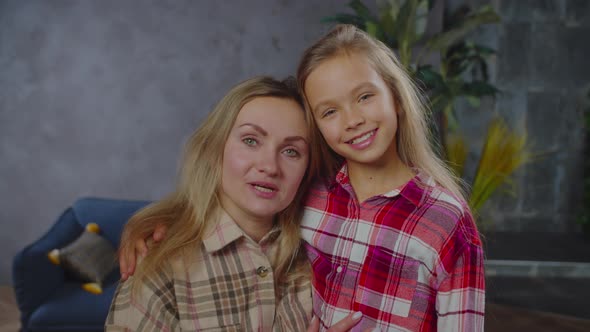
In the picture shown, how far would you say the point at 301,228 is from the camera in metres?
1.50

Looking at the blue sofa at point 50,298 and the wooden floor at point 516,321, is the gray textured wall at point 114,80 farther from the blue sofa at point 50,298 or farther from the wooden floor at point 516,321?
the blue sofa at point 50,298

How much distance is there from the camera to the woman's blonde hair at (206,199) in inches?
54.3

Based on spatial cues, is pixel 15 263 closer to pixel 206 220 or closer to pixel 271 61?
pixel 206 220

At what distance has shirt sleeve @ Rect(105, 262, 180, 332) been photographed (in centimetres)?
124

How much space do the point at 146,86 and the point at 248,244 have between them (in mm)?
2918

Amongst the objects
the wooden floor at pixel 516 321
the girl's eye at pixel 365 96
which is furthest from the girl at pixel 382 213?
the wooden floor at pixel 516 321

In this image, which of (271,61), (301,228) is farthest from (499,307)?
(301,228)

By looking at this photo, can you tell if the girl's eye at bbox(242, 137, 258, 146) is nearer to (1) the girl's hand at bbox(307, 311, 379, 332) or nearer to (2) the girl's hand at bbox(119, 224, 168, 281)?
(2) the girl's hand at bbox(119, 224, 168, 281)

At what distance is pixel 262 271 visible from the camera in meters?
1.37

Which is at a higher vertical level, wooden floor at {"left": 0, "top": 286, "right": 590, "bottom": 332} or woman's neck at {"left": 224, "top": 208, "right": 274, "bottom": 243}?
woman's neck at {"left": 224, "top": 208, "right": 274, "bottom": 243}

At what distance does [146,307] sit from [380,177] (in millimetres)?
702

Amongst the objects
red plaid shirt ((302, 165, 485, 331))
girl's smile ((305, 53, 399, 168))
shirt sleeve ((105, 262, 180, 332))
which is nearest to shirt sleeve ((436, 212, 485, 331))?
red plaid shirt ((302, 165, 485, 331))

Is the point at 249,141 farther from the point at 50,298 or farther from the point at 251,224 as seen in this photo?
the point at 50,298

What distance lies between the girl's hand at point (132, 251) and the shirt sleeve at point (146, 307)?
1.6 inches
